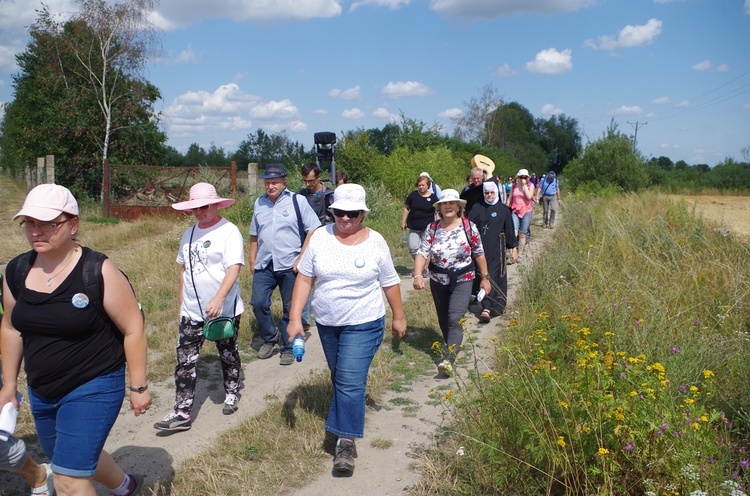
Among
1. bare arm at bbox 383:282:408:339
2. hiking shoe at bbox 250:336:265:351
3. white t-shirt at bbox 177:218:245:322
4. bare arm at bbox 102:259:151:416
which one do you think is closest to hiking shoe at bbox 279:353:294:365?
hiking shoe at bbox 250:336:265:351

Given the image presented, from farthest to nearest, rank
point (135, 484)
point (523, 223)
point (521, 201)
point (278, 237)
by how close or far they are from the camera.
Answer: point (523, 223) → point (521, 201) → point (278, 237) → point (135, 484)

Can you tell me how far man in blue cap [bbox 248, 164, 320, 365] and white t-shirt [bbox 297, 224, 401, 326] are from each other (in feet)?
6.37

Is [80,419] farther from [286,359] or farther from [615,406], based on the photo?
[286,359]

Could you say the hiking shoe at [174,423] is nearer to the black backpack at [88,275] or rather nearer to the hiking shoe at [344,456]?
the hiking shoe at [344,456]

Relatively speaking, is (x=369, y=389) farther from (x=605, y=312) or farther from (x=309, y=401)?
(x=605, y=312)

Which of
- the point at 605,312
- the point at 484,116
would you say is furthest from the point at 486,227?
the point at 484,116

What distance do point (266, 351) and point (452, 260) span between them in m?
2.16

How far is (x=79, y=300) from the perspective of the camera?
2.71m

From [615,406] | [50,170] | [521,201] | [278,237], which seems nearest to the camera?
[615,406]

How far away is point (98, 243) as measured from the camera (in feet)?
47.8

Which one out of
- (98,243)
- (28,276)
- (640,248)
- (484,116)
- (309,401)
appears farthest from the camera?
(484,116)

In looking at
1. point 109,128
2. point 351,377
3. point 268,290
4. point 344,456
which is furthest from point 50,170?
point 344,456

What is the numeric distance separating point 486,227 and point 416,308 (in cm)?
148

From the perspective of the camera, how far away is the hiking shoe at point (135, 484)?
3496mm
